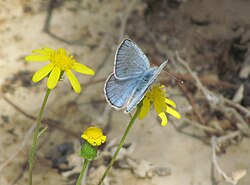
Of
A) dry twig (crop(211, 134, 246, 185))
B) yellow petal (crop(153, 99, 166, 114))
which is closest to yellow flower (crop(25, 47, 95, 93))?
yellow petal (crop(153, 99, 166, 114))

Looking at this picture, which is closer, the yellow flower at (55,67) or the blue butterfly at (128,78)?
the blue butterfly at (128,78)

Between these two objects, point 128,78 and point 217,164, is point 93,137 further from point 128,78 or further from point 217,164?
point 217,164

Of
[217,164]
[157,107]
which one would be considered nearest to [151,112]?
[217,164]

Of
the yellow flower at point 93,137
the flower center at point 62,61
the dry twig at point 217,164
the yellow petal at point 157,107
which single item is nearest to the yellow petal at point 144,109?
the yellow petal at point 157,107

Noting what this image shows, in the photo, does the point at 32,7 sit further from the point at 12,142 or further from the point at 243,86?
the point at 243,86

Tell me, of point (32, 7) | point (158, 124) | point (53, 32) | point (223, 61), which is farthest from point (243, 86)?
point (32, 7)

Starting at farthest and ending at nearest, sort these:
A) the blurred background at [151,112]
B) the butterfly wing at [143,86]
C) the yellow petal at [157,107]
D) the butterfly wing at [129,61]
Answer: the blurred background at [151,112], the yellow petal at [157,107], the butterfly wing at [129,61], the butterfly wing at [143,86]

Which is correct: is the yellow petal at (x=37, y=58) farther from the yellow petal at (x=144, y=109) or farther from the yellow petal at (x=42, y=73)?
the yellow petal at (x=144, y=109)

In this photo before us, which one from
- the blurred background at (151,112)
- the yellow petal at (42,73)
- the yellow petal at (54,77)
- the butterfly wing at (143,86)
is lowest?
the blurred background at (151,112)
